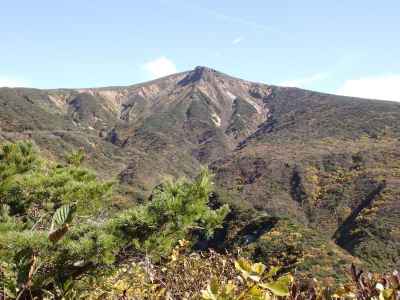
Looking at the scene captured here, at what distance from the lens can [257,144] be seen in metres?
110

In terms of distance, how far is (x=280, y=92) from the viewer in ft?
584

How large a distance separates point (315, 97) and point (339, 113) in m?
31.0

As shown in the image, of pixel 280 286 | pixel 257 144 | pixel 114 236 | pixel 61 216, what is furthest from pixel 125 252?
pixel 257 144

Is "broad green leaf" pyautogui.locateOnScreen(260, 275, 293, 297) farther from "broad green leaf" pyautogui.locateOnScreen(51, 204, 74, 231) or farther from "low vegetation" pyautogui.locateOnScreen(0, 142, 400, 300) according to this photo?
"broad green leaf" pyautogui.locateOnScreen(51, 204, 74, 231)

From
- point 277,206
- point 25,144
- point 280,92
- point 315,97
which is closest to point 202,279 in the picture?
point 25,144

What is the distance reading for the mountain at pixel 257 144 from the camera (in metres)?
54.4

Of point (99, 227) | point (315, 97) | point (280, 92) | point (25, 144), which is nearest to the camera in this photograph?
point (99, 227)

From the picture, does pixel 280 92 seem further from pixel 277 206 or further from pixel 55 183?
pixel 55 183

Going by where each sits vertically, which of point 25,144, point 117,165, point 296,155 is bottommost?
point 117,165

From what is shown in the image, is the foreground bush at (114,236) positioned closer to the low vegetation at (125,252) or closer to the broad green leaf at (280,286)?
the low vegetation at (125,252)

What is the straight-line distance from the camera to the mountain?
54.4 m

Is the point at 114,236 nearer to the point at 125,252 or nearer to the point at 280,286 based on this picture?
the point at 125,252

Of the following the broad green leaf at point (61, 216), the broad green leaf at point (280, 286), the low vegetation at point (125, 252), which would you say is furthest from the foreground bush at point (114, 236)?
the broad green leaf at point (280, 286)

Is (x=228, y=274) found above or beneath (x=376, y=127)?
above
